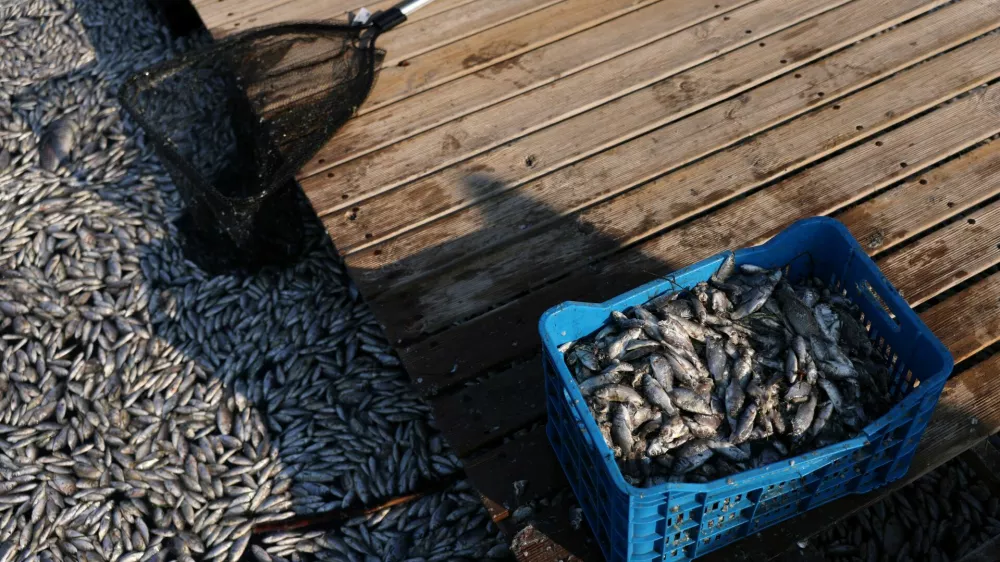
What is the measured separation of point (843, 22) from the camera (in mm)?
4918

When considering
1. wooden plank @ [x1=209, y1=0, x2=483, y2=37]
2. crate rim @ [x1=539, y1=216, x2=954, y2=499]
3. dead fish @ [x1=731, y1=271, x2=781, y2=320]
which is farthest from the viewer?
wooden plank @ [x1=209, y1=0, x2=483, y2=37]

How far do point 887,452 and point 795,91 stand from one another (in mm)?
2275

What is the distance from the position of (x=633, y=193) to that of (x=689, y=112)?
0.66 meters

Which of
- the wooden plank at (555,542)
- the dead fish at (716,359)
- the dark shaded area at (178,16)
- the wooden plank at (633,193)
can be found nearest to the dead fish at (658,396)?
the dead fish at (716,359)

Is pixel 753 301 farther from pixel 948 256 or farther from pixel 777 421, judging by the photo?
pixel 948 256

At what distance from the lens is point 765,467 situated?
2.53 meters

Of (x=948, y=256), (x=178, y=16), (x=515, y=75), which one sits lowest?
(x=948, y=256)

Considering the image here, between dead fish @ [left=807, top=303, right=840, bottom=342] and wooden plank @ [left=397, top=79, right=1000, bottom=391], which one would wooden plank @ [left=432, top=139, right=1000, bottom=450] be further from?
dead fish @ [left=807, top=303, right=840, bottom=342]

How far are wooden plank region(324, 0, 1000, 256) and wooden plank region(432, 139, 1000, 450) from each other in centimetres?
72

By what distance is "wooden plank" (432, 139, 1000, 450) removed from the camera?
3.47m

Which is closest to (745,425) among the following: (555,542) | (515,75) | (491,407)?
(555,542)

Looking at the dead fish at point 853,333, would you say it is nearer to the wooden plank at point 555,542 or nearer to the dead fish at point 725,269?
the dead fish at point 725,269

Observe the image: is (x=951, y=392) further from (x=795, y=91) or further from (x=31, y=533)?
(x=31, y=533)

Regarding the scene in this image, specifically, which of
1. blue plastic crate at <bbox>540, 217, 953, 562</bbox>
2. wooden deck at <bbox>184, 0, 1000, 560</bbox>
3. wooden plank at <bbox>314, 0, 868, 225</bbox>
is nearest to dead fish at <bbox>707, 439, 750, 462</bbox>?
blue plastic crate at <bbox>540, 217, 953, 562</bbox>
